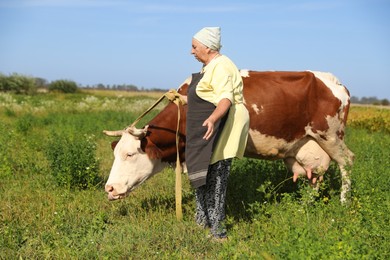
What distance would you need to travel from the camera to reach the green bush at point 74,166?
717 centimetres

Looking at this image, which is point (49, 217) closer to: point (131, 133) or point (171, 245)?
point (131, 133)

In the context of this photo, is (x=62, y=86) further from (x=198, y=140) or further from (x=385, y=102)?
(x=198, y=140)

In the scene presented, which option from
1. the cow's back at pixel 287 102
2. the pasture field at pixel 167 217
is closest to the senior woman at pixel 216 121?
the pasture field at pixel 167 217

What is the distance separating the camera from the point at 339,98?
21.2 ft

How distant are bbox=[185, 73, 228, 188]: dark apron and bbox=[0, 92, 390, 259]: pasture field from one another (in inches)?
24.9

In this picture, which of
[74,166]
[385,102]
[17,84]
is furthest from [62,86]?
[74,166]

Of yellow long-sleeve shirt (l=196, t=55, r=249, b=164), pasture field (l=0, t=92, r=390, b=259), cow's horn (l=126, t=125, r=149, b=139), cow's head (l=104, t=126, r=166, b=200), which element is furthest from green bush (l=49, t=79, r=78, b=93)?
yellow long-sleeve shirt (l=196, t=55, r=249, b=164)

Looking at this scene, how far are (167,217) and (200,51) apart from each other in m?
2.15

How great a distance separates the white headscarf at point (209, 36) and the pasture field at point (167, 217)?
5.11ft

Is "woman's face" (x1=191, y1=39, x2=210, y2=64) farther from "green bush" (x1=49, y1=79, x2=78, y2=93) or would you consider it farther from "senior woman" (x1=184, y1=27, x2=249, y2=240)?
"green bush" (x1=49, y1=79, x2=78, y2=93)

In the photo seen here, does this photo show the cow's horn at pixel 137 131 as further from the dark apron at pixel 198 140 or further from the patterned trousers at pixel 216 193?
the patterned trousers at pixel 216 193

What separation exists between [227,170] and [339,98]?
94.7 inches

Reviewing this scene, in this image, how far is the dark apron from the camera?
467cm

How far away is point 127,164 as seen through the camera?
219 inches
